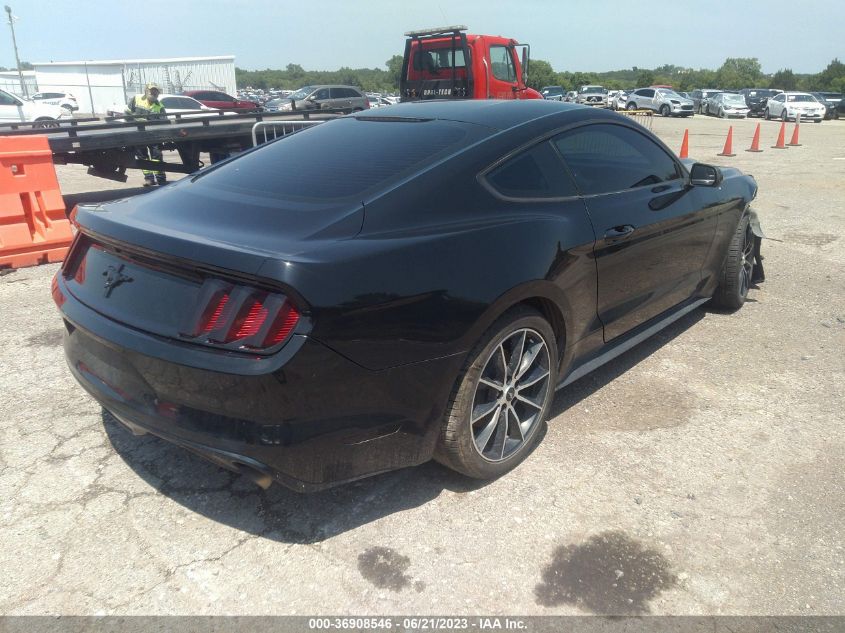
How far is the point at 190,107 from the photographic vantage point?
82.2ft

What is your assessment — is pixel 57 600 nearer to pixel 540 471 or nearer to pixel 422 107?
pixel 540 471

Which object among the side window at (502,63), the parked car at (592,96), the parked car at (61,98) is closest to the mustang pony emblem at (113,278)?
the side window at (502,63)

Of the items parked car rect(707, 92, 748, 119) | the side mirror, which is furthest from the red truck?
parked car rect(707, 92, 748, 119)

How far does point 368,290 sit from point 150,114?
878 centimetres

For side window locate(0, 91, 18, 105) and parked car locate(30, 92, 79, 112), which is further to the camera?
parked car locate(30, 92, 79, 112)

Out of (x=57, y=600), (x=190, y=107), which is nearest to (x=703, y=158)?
(x=57, y=600)

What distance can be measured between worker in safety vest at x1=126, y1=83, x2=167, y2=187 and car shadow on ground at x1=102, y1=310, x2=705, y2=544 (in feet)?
22.6

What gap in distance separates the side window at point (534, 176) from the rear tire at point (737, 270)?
2179 mm

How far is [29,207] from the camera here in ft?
21.0

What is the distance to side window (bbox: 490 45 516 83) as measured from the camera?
1330 centimetres

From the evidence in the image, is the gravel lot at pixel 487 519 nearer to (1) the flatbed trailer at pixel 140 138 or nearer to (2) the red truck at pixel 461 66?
(1) the flatbed trailer at pixel 140 138

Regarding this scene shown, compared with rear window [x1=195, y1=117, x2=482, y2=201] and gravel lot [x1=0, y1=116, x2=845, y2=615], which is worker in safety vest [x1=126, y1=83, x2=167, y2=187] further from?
rear window [x1=195, y1=117, x2=482, y2=201]

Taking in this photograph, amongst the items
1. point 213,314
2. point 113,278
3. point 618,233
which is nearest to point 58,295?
point 113,278

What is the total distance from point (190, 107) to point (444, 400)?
25684mm
